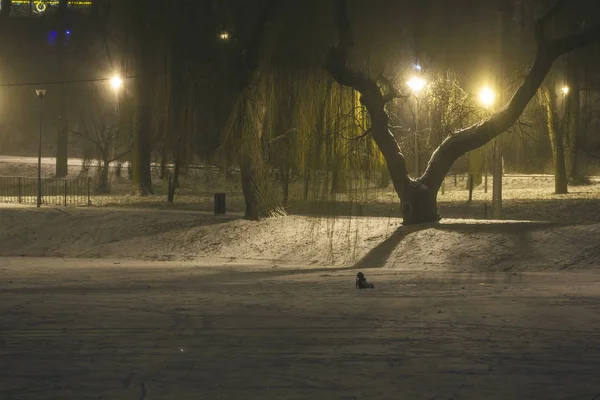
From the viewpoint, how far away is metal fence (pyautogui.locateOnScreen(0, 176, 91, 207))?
42.1m

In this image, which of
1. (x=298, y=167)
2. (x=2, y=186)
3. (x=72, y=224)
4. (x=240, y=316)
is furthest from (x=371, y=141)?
(x=2, y=186)

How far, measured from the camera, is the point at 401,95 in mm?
25547

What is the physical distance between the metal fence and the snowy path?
2551 centimetres

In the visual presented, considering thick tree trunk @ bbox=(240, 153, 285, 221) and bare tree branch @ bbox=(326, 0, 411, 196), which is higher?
bare tree branch @ bbox=(326, 0, 411, 196)

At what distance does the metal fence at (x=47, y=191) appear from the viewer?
42.1 meters

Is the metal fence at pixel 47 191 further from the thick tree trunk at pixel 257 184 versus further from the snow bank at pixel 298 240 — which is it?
the thick tree trunk at pixel 257 184

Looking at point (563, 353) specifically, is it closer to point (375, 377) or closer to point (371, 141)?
point (375, 377)

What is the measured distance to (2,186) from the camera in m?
47.1

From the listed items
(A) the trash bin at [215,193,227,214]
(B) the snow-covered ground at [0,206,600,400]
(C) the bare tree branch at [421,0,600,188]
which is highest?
(C) the bare tree branch at [421,0,600,188]

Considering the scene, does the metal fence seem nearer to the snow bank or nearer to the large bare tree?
the snow bank

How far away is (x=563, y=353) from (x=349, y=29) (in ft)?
50.7

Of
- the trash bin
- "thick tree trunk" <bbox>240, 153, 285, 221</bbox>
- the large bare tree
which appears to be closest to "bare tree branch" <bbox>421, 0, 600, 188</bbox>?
the large bare tree

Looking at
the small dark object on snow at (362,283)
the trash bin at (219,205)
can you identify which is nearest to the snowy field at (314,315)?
the small dark object on snow at (362,283)

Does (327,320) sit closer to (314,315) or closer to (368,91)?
(314,315)
